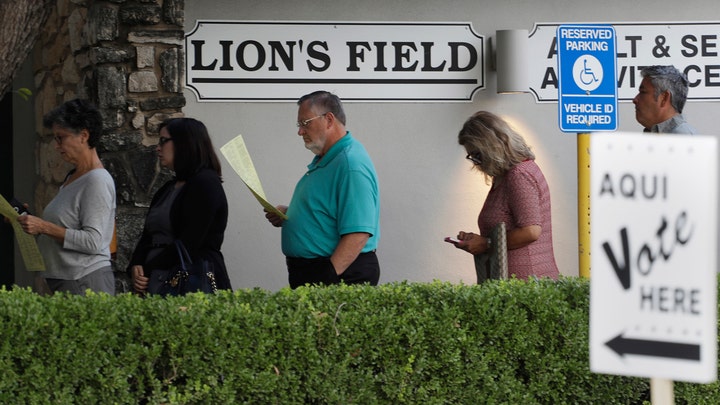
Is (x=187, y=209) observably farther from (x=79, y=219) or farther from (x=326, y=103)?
(x=326, y=103)

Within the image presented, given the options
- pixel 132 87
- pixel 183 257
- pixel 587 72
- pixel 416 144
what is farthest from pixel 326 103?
pixel 416 144

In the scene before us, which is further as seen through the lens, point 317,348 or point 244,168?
point 244,168

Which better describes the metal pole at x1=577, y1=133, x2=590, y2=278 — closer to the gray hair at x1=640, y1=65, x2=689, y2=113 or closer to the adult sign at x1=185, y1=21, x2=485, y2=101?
the gray hair at x1=640, y1=65, x2=689, y2=113

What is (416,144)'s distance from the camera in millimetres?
8328

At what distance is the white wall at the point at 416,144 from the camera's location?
8.16m

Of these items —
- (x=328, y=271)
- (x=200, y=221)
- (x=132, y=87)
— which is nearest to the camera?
(x=328, y=271)

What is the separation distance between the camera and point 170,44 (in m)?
7.66

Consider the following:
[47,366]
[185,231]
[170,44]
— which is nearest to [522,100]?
[170,44]

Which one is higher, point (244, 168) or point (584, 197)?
point (244, 168)

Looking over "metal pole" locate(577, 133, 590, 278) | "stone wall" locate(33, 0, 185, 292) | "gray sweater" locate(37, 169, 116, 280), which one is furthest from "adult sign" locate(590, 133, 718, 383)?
"stone wall" locate(33, 0, 185, 292)

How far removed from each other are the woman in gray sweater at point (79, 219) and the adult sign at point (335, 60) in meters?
2.23

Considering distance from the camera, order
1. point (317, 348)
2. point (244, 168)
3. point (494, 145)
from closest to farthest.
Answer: point (317, 348) < point (244, 168) < point (494, 145)

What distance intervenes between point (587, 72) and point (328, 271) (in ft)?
6.36

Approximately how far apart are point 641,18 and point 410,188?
208 cm
